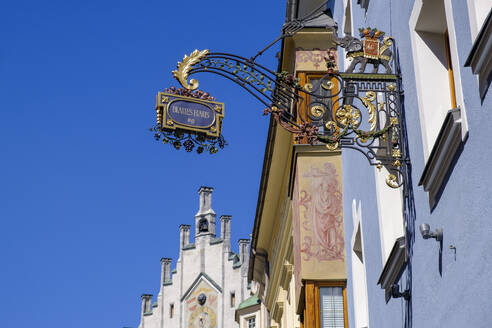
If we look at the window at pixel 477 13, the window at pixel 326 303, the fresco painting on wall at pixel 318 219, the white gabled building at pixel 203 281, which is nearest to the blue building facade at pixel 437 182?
the window at pixel 477 13

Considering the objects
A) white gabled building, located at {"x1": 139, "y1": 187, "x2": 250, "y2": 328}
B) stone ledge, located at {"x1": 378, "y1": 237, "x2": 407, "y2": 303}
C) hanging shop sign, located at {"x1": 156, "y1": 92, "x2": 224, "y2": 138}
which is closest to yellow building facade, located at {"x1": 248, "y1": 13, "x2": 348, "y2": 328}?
hanging shop sign, located at {"x1": 156, "y1": 92, "x2": 224, "y2": 138}

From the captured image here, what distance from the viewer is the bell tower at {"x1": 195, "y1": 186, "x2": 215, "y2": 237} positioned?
54.3m

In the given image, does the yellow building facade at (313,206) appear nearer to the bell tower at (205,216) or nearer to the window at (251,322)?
the window at (251,322)

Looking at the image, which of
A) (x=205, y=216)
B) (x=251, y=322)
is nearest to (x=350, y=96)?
(x=251, y=322)

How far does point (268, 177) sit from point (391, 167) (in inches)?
450

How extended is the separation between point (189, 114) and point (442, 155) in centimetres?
288

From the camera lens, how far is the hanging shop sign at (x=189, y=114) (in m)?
8.75

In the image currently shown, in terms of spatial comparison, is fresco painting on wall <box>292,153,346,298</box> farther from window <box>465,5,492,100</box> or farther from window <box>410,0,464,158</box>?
window <box>465,5,492,100</box>

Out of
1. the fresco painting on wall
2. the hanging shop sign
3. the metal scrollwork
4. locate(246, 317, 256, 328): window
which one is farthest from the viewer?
locate(246, 317, 256, 328): window

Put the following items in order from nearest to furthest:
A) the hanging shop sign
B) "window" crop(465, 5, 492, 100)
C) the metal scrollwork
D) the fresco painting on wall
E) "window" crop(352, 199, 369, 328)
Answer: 1. "window" crop(465, 5, 492, 100)
2. the hanging shop sign
3. the metal scrollwork
4. "window" crop(352, 199, 369, 328)
5. the fresco painting on wall

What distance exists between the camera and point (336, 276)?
13.9 metres

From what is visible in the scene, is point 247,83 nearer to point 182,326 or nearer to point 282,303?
point 282,303

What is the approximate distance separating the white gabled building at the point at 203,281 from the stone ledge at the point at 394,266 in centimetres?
4012

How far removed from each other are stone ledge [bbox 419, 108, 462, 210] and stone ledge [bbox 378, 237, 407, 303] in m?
1.04
